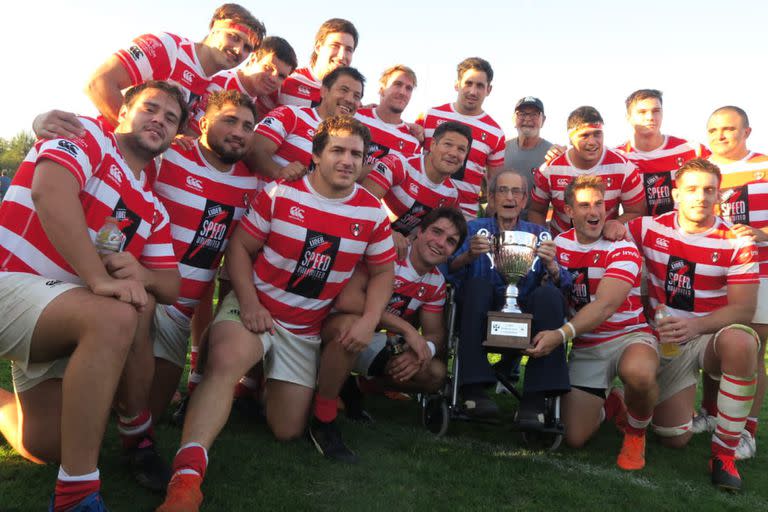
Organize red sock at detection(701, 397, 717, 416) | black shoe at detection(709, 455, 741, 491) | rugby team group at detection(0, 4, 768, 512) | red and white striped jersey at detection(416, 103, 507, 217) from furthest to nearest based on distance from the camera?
1. red and white striped jersey at detection(416, 103, 507, 217)
2. red sock at detection(701, 397, 717, 416)
3. black shoe at detection(709, 455, 741, 491)
4. rugby team group at detection(0, 4, 768, 512)

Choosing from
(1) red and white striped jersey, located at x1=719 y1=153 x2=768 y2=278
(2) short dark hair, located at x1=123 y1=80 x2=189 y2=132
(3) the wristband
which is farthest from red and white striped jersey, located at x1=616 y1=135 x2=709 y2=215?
(2) short dark hair, located at x1=123 y1=80 x2=189 y2=132

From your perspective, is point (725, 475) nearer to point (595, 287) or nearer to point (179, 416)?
point (595, 287)

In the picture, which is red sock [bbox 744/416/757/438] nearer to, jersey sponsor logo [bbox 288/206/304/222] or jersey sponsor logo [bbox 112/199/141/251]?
jersey sponsor logo [bbox 288/206/304/222]

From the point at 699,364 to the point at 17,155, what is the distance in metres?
84.2

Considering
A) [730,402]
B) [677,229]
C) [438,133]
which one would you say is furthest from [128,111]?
[730,402]

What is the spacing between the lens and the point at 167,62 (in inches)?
175

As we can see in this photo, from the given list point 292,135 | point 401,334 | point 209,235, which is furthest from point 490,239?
point 209,235

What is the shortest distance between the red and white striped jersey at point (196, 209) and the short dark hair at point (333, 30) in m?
2.05

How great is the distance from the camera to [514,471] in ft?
12.2

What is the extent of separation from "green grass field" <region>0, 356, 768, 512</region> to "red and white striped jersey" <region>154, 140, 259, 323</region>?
37.5 inches

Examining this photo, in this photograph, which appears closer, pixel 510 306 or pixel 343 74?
pixel 510 306

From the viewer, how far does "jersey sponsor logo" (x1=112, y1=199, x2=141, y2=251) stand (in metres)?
3.09

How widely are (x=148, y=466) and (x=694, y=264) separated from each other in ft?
12.2

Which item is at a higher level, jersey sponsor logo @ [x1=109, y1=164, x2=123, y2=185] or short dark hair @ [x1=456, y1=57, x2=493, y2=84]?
short dark hair @ [x1=456, y1=57, x2=493, y2=84]
